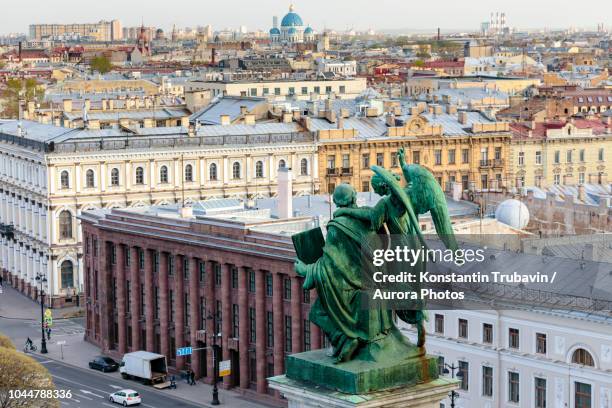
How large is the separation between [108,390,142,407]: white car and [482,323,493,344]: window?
20.9 m

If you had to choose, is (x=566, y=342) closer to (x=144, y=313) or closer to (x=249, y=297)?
(x=249, y=297)

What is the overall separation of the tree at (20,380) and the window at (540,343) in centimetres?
1828

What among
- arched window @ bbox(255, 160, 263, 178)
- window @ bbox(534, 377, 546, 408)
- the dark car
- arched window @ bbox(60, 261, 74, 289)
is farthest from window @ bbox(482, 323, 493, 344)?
arched window @ bbox(255, 160, 263, 178)

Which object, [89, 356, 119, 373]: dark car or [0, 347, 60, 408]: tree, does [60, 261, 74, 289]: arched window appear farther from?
[0, 347, 60, 408]: tree

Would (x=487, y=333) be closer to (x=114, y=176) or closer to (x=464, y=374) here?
(x=464, y=374)

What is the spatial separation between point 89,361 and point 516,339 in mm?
33576

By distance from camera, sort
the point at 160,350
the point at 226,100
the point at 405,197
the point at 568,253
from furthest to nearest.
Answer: the point at 226,100
the point at 160,350
the point at 568,253
the point at 405,197

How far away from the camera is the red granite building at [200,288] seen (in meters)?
77.1

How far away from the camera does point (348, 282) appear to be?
84.1ft

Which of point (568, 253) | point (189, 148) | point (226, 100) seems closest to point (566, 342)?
point (568, 253)

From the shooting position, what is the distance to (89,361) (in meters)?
90.2

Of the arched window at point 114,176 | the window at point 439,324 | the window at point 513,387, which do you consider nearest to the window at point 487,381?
the window at point 513,387

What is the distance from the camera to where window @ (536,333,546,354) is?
6138cm

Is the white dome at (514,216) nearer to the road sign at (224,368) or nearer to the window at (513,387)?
the road sign at (224,368)
